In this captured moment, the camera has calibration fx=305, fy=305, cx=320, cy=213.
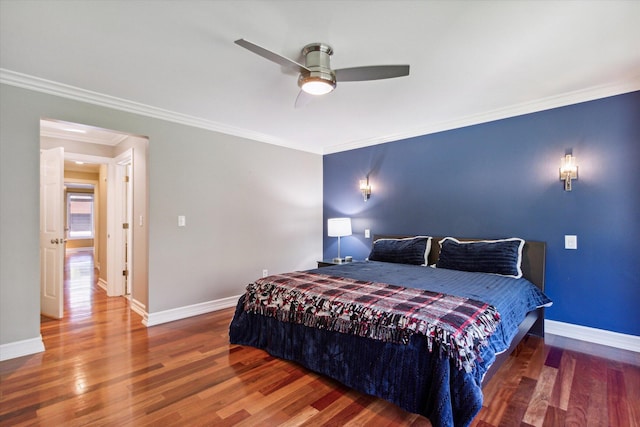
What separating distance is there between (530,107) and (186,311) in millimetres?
4452

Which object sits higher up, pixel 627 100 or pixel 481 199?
pixel 627 100

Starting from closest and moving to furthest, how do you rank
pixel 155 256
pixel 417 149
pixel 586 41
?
1. pixel 586 41
2. pixel 155 256
3. pixel 417 149

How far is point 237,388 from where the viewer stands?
2.12 m

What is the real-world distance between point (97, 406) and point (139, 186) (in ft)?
8.07

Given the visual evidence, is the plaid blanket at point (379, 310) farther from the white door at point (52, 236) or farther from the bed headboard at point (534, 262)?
the white door at point (52, 236)

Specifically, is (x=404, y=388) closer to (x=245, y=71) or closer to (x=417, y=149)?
(x=245, y=71)

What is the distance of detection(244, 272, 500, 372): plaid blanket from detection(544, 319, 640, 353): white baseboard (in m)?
1.72

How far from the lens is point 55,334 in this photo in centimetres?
312

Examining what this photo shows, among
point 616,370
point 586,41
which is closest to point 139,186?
point 586,41

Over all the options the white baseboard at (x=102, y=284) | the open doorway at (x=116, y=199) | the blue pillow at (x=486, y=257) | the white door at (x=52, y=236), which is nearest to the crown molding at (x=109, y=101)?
the open doorway at (x=116, y=199)

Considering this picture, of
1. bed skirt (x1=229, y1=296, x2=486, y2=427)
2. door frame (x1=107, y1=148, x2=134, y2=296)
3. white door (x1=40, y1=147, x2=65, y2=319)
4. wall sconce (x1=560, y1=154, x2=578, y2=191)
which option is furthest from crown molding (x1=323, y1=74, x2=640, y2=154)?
white door (x1=40, y1=147, x2=65, y2=319)

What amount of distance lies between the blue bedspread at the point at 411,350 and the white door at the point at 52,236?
2.27 metres

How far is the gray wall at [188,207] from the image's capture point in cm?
263

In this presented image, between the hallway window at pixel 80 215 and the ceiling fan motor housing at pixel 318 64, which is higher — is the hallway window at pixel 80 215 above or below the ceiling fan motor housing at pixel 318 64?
below
